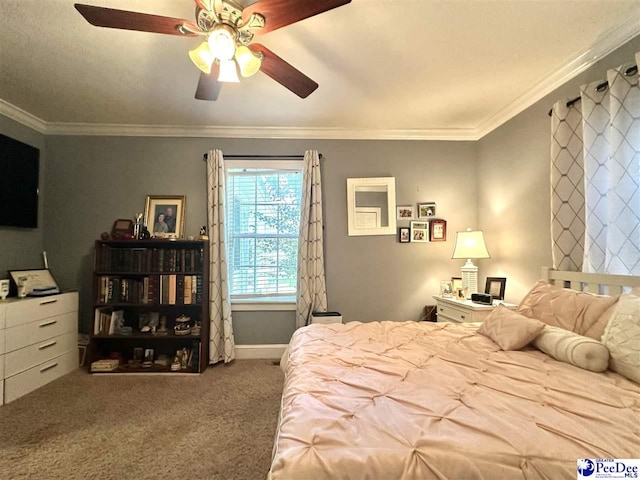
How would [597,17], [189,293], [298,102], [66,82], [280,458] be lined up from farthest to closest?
[189,293], [298,102], [66,82], [597,17], [280,458]

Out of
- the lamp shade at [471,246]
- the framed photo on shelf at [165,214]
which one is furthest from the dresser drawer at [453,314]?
the framed photo on shelf at [165,214]

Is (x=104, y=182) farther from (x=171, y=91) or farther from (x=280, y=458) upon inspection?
(x=280, y=458)

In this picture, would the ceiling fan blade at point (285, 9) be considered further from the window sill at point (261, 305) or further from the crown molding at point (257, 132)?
the window sill at point (261, 305)

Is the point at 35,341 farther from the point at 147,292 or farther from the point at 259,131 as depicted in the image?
the point at 259,131

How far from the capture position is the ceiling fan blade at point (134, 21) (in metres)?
1.33

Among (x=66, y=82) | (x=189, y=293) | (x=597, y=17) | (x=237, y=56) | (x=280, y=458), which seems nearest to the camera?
(x=280, y=458)

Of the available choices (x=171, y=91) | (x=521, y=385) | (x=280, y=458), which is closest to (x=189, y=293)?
(x=171, y=91)

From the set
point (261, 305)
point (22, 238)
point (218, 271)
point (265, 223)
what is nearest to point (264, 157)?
point (265, 223)

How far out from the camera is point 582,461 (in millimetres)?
777

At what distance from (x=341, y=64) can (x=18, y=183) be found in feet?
10.8

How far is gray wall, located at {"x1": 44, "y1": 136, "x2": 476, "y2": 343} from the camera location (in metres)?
3.25

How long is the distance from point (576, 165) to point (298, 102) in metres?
2.24

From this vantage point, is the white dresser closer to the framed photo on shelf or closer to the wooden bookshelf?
the wooden bookshelf

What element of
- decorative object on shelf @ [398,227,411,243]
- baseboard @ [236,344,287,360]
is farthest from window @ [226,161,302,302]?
decorative object on shelf @ [398,227,411,243]
